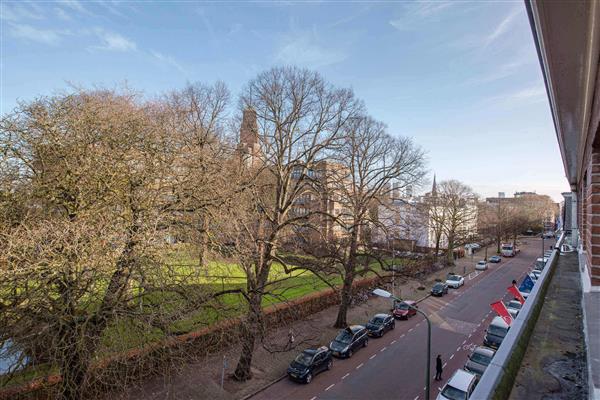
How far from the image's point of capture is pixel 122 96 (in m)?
20.7

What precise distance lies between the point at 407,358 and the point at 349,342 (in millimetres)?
3284

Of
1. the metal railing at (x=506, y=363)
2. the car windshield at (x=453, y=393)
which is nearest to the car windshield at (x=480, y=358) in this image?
the car windshield at (x=453, y=393)

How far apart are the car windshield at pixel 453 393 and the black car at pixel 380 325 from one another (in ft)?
26.7

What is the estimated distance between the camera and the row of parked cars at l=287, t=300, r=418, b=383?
16266mm

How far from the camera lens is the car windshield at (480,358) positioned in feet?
55.6

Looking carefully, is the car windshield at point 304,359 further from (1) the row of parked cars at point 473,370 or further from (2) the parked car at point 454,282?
(2) the parked car at point 454,282

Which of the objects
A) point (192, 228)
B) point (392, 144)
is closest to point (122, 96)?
point (192, 228)

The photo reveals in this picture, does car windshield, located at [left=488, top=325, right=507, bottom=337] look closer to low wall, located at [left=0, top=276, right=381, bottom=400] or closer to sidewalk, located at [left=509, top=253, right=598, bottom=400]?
low wall, located at [left=0, top=276, right=381, bottom=400]

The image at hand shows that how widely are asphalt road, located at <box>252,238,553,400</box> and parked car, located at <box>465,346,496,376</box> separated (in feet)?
4.33

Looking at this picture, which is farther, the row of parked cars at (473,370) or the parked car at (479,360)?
the parked car at (479,360)

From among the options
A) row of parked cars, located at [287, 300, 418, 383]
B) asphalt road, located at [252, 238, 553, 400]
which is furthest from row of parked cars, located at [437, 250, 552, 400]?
row of parked cars, located at [287, 300, 418, 383]

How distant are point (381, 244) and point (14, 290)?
2436 cm

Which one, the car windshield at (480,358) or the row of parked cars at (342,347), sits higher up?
the car windshield at (480,358)

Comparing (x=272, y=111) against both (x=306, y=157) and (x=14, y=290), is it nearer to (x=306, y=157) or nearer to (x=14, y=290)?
(x=306, y=157)
